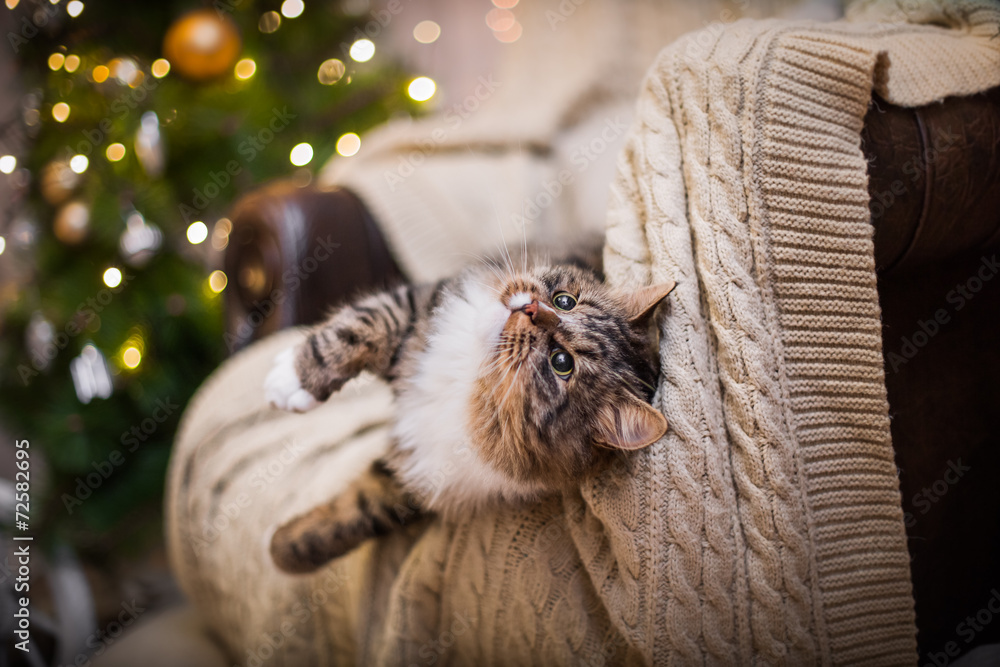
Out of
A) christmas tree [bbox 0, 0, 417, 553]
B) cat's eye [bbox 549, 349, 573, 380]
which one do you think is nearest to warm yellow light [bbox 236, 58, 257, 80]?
christmas tree [bbox 0, 0, 417, 553]

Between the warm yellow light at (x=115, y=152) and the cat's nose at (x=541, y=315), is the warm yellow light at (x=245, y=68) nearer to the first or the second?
the warm yellow light at (x=115, y=152)

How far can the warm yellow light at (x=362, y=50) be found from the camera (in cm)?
195

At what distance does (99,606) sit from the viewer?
1778 mm

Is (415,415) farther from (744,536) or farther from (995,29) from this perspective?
(995,29)

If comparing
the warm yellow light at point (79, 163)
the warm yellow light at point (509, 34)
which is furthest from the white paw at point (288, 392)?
the warm yellow light at point (509, 34)

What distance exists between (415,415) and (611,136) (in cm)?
106

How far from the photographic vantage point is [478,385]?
0.81m
